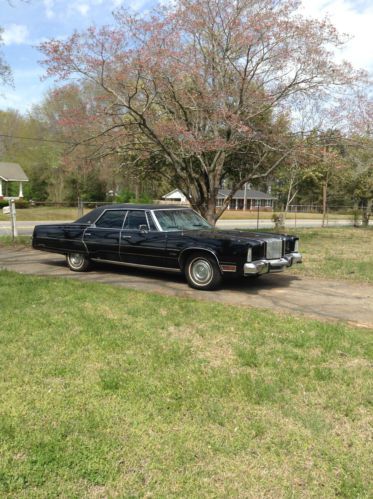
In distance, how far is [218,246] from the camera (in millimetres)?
7117

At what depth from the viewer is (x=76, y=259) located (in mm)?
9125

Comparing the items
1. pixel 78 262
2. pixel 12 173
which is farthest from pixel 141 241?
pixel 12 173

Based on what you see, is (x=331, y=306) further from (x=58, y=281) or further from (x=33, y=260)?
(x=33, y=260)

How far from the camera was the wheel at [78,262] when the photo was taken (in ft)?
29.5

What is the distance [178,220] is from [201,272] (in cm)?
137

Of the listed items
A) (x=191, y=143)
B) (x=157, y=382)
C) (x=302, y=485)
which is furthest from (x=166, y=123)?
(x=302, y=485)

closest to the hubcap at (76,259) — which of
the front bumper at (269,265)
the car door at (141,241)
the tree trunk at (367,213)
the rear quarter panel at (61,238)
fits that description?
the rear quarter panel at (61,238)

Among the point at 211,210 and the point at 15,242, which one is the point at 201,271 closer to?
the point at 211,210

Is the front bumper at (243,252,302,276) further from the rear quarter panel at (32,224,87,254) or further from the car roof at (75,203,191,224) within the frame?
the rear quarter panel at (32,224,87,254)

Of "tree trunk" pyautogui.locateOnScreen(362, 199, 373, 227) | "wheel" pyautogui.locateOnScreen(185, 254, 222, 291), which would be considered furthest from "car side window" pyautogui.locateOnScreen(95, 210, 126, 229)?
"tree trunk" pyautogui.locateOnScreen(362, 199, 373, 227)

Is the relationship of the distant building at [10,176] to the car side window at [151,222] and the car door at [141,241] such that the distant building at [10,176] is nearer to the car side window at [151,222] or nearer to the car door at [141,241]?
the car door at [141,241]

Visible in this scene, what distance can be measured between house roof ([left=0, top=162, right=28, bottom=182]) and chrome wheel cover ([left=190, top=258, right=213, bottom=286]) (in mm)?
44060

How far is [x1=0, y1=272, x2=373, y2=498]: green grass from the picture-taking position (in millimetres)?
2518

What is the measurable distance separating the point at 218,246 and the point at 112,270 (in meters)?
3.11
